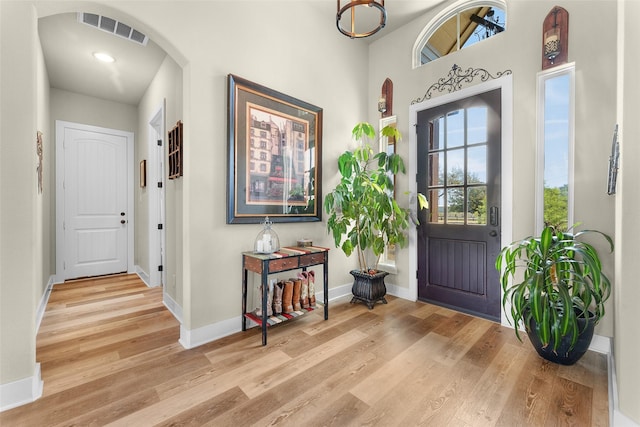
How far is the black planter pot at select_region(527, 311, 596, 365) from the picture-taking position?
6.22 ft

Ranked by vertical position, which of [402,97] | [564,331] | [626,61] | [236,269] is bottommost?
[564,331]

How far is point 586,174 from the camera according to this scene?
2.16 m

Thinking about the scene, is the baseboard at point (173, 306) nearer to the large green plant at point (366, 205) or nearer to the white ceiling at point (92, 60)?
the large green plant at point (366, 205)

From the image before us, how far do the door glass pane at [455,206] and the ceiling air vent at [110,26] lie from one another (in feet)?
11.4

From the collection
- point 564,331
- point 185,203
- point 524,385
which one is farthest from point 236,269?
point 564,331

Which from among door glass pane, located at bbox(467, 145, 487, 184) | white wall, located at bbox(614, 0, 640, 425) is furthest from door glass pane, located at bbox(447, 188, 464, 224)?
white wall, located at bbox(614, 0, 640, 425)

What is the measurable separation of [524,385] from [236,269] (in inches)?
87.6

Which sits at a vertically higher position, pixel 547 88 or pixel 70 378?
pixel 547 88

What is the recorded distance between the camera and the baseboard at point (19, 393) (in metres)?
1.54

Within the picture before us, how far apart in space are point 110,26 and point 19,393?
3.02 metres

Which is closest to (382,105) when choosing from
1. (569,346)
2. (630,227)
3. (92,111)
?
(630,227)

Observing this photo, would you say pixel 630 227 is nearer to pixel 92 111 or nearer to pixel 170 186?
pixel 170 186

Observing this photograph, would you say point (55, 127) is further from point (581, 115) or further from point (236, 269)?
point (581, 115)

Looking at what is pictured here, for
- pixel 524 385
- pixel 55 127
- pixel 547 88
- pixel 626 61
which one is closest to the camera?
pixel 626 61
